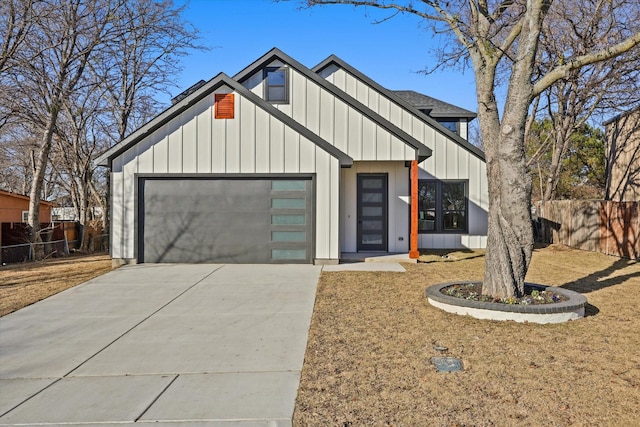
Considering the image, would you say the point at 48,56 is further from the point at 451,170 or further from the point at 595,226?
the point at 595,226

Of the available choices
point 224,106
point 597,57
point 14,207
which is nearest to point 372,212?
point 224,106

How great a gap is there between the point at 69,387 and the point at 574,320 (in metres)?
6.25

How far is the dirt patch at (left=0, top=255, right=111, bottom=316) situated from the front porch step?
20.2ft

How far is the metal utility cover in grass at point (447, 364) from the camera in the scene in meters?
4.52

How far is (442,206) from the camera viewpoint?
1494 cm

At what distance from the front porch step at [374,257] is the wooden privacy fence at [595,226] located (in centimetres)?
648

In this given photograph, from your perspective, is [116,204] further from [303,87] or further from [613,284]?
[613,284]

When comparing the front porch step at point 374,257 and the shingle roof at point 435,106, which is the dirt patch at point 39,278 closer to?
the front porch step at point 374,257

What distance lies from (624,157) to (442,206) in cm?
1032

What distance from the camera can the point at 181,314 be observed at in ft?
22.9

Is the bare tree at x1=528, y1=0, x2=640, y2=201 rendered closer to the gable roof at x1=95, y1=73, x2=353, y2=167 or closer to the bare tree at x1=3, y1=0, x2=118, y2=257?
the gable roof at x1=95, y1=73, x2=353, y2=167

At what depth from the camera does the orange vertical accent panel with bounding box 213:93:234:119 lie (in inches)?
443

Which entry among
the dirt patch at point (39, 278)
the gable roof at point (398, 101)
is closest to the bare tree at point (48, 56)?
the dirt patch at point (39, 278)

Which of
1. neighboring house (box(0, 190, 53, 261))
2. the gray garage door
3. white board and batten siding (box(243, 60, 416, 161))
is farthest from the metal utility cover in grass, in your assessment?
neighboring house (box(0, 190, 53, 261))
